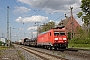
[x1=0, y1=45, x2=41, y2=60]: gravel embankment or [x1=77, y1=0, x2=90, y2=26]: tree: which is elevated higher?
[x1=77, y1=0, x2=90, y2=26]: tree

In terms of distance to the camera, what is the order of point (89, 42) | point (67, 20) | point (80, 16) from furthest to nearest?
point (67, 20) < point (80, 16) < point (89, 42)

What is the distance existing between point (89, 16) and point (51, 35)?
28.5 metres

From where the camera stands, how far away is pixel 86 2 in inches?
2323

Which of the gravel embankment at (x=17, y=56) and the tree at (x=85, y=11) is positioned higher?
the tree at (x=85, y=11)

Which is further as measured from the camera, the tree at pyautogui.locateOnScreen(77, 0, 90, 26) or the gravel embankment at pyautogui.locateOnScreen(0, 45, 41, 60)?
the tree at pyautogui.locateOnScreen(77, 0, 90, 26)

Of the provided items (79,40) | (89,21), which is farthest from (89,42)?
(89,21)

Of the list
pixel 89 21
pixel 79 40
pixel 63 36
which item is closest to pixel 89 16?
pixel 89 21

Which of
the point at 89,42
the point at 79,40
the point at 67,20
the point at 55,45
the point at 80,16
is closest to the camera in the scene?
the point at 55,45

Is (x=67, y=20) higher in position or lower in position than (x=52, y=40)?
higher

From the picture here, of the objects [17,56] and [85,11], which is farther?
[85,11]

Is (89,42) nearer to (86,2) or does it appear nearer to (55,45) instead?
(86,2)

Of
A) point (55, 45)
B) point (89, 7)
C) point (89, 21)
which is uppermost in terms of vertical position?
point (89, 7)

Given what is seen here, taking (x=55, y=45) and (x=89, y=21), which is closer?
(x=55, y=45)

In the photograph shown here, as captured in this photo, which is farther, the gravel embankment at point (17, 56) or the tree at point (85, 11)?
the tree at point (85, 11)
